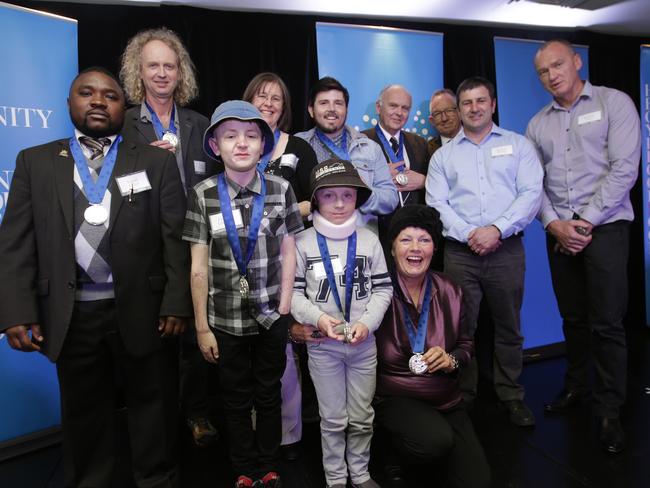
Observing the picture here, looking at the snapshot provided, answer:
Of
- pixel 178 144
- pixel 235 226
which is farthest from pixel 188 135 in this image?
pixel 235 226

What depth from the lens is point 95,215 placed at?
1.80 m

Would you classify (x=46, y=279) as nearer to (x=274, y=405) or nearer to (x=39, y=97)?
(x=274, y=405)

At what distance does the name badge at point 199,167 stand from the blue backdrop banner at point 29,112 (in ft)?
3.19

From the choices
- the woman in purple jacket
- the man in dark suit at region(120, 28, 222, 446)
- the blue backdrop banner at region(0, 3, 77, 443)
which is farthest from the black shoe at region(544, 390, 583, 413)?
the blue backdrop banner at region(0, 3, 77, 443)

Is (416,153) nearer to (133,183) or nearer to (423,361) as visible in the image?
(423,361)

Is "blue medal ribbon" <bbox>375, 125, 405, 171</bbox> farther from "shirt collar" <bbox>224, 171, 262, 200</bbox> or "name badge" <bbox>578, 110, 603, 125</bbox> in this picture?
"shirt collar" <bbox>224, 171, 262, 200</bbox>

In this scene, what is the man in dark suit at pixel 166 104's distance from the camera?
2416 mm

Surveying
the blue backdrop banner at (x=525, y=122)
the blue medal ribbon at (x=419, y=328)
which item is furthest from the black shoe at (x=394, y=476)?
the blue backdrop banner at (x=525, y=122)

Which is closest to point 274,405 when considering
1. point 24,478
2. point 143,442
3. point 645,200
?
point 143,442

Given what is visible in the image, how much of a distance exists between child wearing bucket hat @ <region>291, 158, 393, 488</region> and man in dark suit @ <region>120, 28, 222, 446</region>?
0.78 metres

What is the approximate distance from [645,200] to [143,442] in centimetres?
515

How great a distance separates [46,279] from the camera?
1.79 metres

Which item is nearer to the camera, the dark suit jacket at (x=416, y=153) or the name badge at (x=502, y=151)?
the name badge at (x=502, y=151)

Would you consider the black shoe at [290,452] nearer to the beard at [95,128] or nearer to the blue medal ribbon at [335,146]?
the blue medal ribbon at [335,146]
